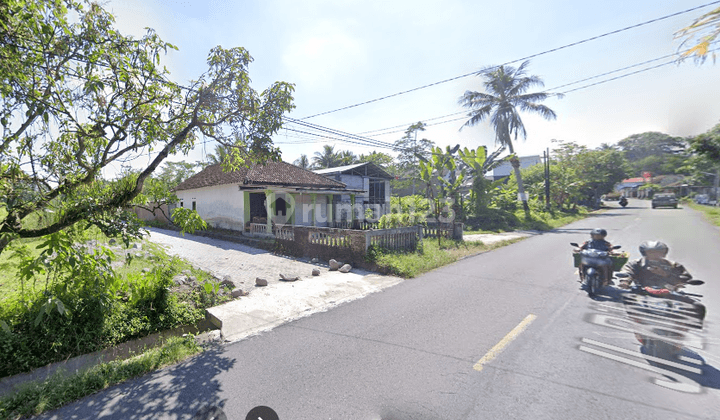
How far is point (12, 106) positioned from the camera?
3186 mm

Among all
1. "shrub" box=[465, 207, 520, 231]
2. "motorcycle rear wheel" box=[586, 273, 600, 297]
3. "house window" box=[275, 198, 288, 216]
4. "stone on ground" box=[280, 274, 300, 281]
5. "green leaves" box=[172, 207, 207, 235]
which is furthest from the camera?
"shrub" box=[465, 207, 520, 231]

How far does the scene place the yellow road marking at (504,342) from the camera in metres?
3.72

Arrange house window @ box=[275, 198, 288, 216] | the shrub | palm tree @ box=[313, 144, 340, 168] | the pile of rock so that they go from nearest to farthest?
1. the pile of rock
2. house window @ box=[275, 198, 288, 216]
3. the shrub
4. palm tree @ box=[313, 144, 340, 168]

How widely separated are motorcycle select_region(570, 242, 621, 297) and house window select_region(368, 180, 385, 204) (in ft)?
67.1

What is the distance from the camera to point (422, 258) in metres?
9.70

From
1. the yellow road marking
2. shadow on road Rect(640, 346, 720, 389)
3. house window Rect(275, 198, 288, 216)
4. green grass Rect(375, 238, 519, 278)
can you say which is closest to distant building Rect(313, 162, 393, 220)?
house window Rect(275, 198, 288, 216)

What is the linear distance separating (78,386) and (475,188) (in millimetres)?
20379

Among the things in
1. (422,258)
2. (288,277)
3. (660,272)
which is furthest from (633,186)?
(288,277)

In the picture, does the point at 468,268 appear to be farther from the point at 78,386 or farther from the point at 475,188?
the point at 475,188

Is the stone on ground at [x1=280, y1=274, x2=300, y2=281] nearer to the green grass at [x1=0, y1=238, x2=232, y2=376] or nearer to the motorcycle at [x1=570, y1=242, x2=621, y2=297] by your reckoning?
the green grass at [x1=0, y1=238, x2=232, y2=376]

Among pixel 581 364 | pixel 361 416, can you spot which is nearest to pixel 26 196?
pixel 361 416

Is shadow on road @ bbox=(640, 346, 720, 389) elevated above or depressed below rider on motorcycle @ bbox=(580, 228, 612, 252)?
below

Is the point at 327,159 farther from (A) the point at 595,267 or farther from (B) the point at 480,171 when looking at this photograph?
(A) the point at 595,267

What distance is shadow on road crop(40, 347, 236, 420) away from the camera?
9.57 ft
